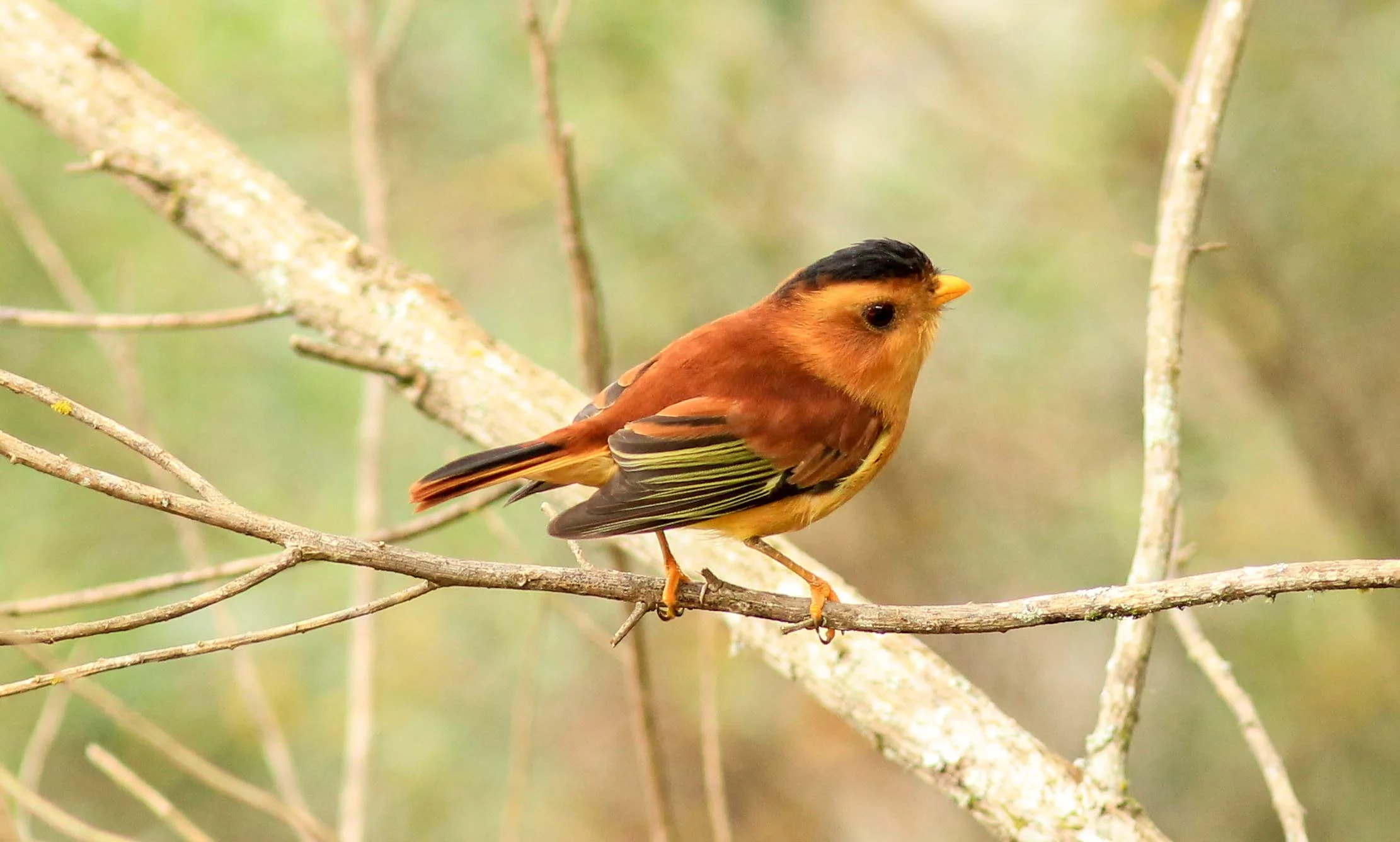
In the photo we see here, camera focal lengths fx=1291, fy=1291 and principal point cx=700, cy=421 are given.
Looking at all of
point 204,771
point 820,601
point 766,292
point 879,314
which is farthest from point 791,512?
point 766,292

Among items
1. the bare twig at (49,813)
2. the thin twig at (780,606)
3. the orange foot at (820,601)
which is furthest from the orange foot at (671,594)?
the bare twig at (49,813)

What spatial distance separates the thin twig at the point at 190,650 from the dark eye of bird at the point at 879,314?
158 cm

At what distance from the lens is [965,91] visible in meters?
6.91

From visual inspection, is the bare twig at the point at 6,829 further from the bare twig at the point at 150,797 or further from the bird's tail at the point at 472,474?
the bird's tail at the point at 472,474

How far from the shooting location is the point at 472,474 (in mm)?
2506

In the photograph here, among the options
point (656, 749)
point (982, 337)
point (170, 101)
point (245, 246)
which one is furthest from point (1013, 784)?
point (982, 337)

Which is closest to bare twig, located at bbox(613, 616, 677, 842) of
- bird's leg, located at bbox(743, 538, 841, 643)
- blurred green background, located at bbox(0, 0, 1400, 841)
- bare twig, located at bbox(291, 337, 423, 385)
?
bird's leg, located at bbox(743, 538, 841, 643)

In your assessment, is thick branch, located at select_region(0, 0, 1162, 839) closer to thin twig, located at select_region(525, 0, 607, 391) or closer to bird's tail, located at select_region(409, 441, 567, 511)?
thin twig, located at select_region(525, 0, 607, 391)

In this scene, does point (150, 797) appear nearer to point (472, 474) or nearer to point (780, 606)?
point (472, 474)

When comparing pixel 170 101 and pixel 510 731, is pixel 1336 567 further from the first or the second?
pixel 510 731

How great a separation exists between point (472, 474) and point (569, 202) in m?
1.18

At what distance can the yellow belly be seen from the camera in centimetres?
281

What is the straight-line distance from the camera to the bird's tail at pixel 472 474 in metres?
2.48

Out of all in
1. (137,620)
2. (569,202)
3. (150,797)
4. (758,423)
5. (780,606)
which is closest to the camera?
(137,620)
